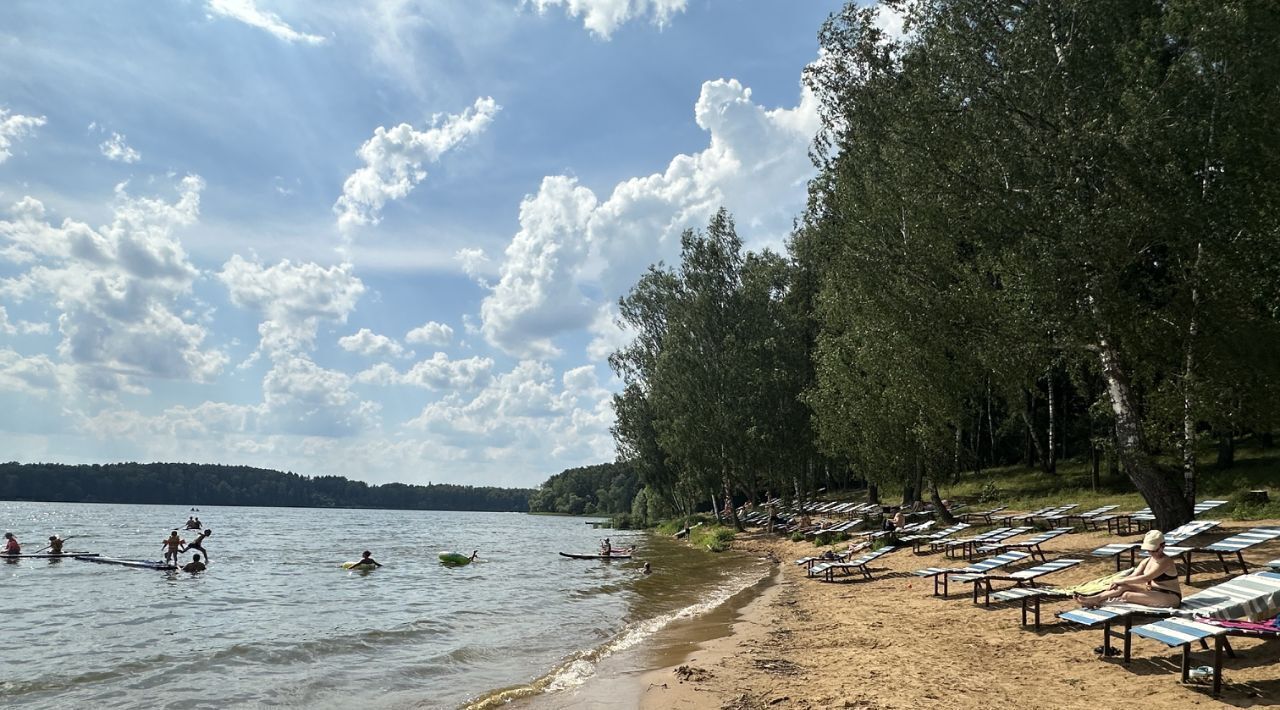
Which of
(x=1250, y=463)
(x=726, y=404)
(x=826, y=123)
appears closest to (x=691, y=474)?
(x=726, y=404)

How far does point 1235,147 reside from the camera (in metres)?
14.0

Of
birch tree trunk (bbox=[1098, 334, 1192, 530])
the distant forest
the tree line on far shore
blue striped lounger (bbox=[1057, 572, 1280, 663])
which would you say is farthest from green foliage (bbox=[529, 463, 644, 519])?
blue striped lounger (bbox=[1057, 572, 1280, 663])

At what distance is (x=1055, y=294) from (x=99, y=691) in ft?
60.7

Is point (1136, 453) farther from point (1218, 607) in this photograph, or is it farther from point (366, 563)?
point (366, 563)

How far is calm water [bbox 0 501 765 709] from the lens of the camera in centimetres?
1041

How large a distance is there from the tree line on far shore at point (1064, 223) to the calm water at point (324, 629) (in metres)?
9.31

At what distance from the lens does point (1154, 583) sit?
828 cm

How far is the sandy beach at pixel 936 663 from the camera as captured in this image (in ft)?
23.2

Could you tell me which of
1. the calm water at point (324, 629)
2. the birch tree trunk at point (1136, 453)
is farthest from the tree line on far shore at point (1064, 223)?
the calm water at point (324, 629)

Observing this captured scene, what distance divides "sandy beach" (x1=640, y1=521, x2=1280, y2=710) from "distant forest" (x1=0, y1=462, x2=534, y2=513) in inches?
6708

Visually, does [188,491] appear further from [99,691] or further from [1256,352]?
[1256,352]

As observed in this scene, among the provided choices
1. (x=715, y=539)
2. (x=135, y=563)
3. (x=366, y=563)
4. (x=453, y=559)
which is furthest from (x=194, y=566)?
(x=715, y=539)

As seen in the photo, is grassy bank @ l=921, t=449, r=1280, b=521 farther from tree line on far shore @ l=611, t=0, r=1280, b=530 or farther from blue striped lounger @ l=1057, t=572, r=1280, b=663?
blue striped lounger @ l=1057, t=572, r=1280, b=663

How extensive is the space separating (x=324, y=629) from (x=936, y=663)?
41.0 ft
